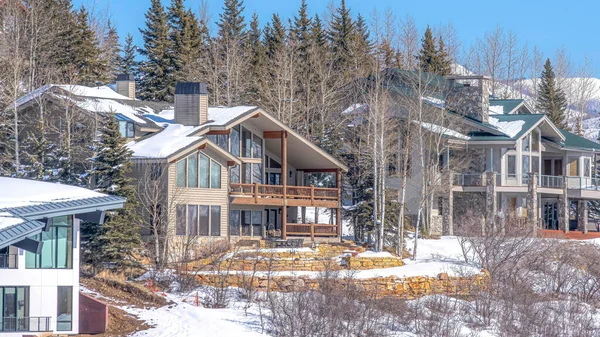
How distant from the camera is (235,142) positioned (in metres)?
43.7

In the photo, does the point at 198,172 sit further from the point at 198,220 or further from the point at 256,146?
the point at 256,146

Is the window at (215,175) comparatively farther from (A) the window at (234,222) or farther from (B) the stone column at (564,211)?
(B) the stone column at (564,211)

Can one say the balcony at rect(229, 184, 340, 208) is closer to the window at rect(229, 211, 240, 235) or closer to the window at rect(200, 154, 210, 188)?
the window at rect(229, 211, 240, 235)

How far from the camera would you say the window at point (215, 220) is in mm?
40531

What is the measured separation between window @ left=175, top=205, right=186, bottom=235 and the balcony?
299cm

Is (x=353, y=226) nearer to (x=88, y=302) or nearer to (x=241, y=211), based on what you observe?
(x=241, y=211)

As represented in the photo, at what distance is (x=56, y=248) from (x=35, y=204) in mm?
2290

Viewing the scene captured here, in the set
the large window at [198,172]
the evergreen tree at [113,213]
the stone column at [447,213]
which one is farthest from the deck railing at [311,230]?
the stone column at [447,213]

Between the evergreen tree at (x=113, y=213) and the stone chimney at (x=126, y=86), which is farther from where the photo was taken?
the stone chimney at (x=126, y=86)

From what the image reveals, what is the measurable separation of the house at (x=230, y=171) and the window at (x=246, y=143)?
1.8 inches

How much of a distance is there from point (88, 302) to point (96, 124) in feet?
42.8

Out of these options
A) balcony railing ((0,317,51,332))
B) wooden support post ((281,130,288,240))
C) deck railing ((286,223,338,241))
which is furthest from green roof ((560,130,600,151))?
balcony railing ((0,317,51,332))

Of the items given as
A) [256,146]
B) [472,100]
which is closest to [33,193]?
[256,146]

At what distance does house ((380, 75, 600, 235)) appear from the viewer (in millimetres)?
51031
